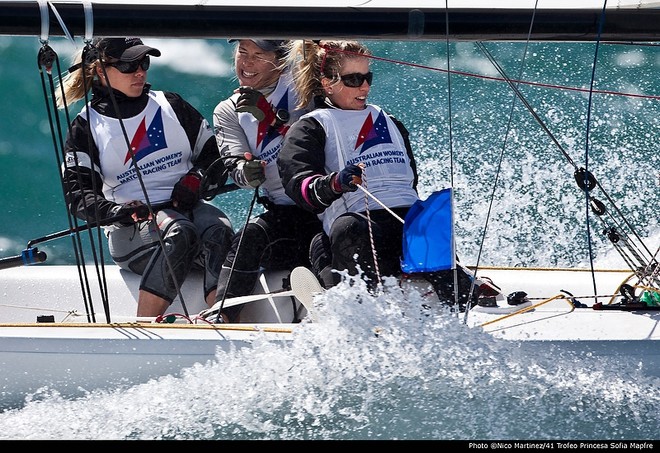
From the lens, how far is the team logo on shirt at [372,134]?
2988mm

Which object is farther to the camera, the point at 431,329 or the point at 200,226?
the point at 200,226

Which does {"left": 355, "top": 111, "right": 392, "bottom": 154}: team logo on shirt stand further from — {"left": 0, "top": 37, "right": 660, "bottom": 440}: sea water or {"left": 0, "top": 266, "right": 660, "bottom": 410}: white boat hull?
{"left": 0, "top": 266, "right": 660, "bottom": 410}: white boat hull

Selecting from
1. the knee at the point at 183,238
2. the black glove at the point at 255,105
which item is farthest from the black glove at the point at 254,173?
the knee at the point at 183,238

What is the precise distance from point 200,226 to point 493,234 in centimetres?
172

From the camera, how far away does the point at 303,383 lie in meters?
2.53

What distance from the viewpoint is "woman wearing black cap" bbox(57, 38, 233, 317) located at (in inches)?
127

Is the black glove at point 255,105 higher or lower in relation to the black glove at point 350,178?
higher

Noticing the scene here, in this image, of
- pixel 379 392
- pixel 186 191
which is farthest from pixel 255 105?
pixel 379 392

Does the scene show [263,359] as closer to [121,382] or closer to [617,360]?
[121,382]

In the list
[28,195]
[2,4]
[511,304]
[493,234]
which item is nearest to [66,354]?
[2,4]

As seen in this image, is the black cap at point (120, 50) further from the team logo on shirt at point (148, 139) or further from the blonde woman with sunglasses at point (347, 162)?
the blonde woman with sunglasses at point (347, 162)

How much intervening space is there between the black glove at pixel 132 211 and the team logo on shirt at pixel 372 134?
71cm

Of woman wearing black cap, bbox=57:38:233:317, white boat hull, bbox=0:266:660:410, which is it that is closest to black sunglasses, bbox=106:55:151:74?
woman wearing black cap, bbox=57:38:233:317

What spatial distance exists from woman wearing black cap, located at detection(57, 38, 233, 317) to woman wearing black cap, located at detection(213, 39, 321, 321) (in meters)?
0.14
